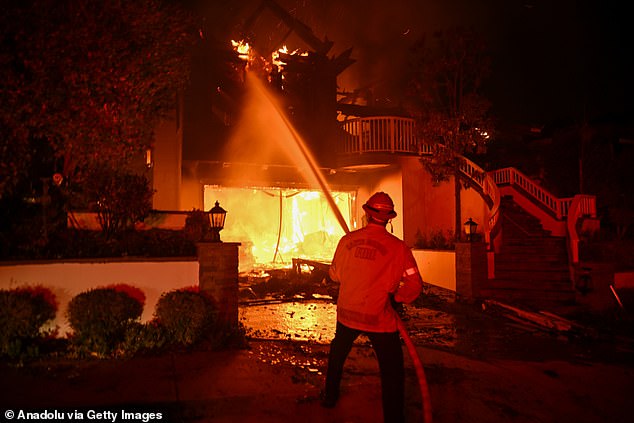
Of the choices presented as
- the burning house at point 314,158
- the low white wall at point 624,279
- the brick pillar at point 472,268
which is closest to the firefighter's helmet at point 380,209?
the brick pillar at point 472,268

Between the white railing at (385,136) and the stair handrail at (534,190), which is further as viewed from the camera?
the white railing at (385,136)

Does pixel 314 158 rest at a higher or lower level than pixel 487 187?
higher

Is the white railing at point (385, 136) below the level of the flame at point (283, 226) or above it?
above

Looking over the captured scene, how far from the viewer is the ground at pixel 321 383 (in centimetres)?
450

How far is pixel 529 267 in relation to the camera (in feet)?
41.4

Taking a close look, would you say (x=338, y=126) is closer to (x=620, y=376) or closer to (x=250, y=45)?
(x=250, y=45)

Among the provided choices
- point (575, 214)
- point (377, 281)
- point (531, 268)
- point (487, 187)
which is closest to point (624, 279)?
point (575, 214)

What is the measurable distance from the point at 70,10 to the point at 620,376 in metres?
9.07

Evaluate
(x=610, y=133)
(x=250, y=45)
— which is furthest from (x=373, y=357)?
(x=610, y=133)

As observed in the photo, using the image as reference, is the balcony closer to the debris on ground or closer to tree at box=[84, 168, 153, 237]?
the debris on ground

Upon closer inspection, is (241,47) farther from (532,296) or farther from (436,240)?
(532,296)

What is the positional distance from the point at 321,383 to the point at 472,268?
24.1ft

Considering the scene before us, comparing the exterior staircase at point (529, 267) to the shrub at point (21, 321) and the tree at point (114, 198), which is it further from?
the shrub at point (21, 321)

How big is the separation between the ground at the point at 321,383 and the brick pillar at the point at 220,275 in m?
0.66
